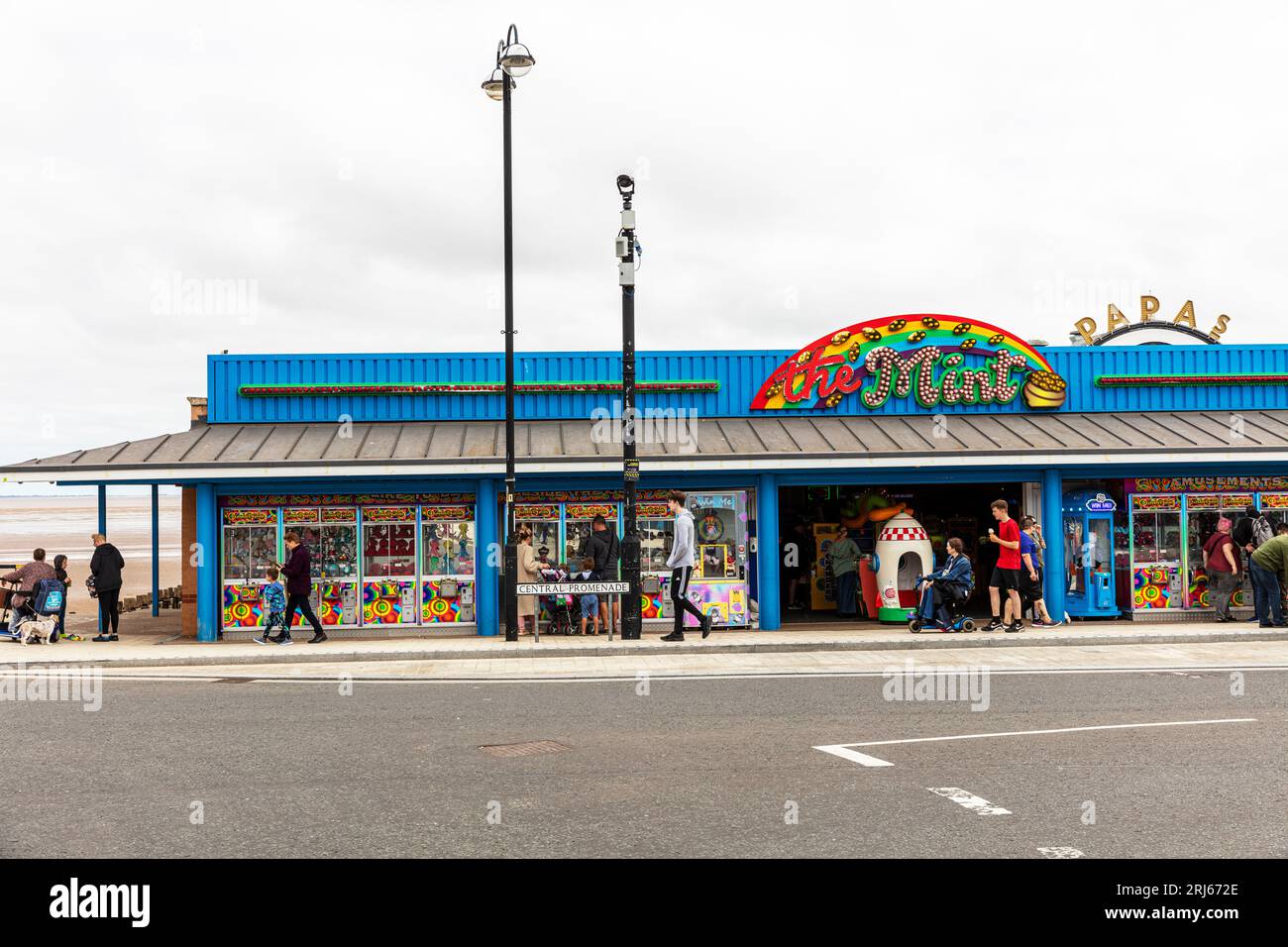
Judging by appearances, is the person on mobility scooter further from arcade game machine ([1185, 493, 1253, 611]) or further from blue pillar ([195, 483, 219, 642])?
blue pillar ([195, 483, 219, 642])

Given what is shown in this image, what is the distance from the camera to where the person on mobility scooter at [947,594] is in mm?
17953

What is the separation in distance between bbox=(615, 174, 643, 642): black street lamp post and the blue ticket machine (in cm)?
764

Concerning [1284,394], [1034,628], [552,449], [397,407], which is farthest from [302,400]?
[1284,394]

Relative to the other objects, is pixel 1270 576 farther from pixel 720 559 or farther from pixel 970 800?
pixel 970 800

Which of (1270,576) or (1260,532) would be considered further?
(1260,532)

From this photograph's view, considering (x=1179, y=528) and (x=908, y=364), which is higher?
(x=908, y=364)

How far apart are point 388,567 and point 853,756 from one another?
464 inches

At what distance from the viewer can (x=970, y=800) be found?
23.4 feet

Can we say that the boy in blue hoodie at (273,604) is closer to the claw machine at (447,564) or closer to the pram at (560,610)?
the claw machine at (447,564)

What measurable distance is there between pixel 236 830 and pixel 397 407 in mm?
14308

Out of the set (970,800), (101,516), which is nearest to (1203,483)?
(970,800)

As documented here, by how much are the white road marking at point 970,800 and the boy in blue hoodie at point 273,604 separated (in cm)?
1252

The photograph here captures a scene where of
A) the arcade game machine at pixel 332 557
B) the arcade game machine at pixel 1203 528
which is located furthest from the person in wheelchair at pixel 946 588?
the arcade game machine at pixel 332 557
